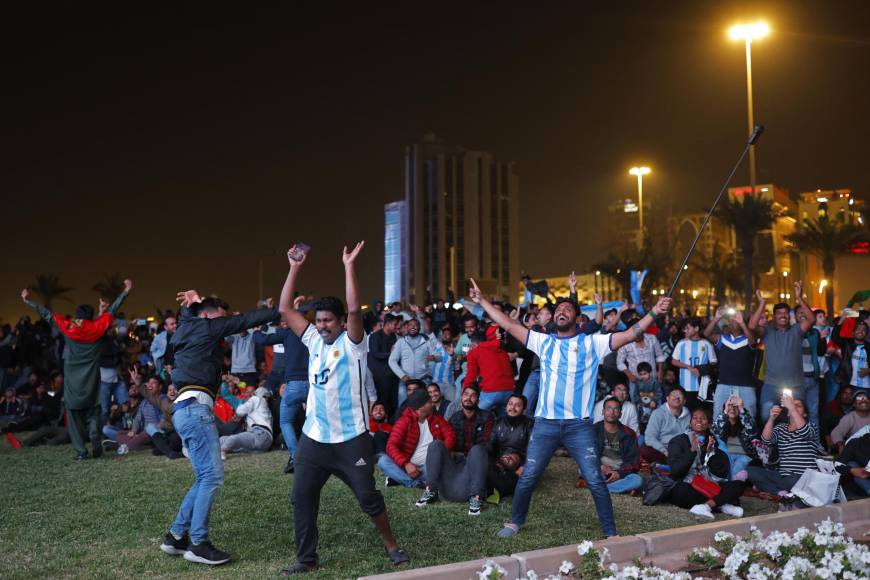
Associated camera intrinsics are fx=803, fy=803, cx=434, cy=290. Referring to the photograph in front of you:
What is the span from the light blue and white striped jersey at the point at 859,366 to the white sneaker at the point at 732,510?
465 cm

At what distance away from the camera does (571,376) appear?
6.95 m

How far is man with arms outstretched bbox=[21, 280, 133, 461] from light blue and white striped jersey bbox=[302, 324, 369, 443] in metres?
6.40

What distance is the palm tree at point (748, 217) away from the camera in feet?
99.2

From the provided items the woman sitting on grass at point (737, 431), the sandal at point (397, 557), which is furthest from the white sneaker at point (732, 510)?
the sandal at point (397, 557)

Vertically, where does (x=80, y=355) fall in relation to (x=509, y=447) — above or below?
above

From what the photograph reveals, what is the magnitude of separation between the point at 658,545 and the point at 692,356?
24.3 feet

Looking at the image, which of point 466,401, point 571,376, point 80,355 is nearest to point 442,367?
point 466,401

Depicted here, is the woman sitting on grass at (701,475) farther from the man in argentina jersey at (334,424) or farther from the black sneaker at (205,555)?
the black sneaker at (205,555)

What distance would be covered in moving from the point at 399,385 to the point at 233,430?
2.77 m

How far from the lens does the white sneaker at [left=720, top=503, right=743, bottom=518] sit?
843 cm

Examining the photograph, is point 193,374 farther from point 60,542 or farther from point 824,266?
point 824,266

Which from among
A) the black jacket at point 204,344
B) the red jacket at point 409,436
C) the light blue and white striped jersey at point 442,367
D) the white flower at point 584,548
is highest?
the black jacket at point 204,344

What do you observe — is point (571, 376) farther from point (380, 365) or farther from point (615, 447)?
point (380, 365)

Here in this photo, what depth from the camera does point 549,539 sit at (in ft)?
23.3
